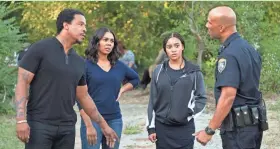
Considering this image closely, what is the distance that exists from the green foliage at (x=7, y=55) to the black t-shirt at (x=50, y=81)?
8.96 metres

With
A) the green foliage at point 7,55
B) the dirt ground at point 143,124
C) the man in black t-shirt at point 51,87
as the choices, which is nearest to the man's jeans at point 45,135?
the man in black t-shirt at point 51,87

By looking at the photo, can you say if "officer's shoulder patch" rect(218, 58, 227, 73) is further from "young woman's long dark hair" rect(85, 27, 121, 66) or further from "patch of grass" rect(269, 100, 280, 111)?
"patch of grass" rect(269, 100, 280, 111)

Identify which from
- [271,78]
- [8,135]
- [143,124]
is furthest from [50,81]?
[271,78]

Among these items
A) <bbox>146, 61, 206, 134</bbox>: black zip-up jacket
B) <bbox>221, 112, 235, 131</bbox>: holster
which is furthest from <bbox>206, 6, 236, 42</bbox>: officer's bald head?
<bbox>146, 61, 206, 134</bbox>: black zip-up jacket

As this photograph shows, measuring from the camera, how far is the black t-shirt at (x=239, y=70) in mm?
5215

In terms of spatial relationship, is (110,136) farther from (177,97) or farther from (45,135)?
(45,135)

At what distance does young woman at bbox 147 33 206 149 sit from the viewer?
6.11 metres

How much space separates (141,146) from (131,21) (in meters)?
12.7

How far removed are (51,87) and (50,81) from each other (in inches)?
2.0

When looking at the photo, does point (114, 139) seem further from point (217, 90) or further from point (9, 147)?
point (9, 147)

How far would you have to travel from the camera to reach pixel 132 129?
11898 millimetres

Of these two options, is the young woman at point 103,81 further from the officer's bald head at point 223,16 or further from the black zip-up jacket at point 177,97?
the officer's bald head at point 223,16

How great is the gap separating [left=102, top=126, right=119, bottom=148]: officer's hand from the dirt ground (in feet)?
11.4

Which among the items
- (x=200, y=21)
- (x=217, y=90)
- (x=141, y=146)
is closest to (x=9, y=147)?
(x=141, y=146)
